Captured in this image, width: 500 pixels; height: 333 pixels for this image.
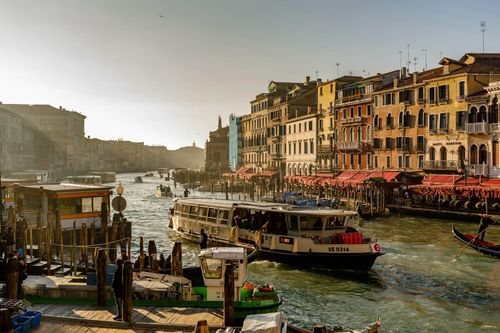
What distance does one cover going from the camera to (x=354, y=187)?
50.6 m

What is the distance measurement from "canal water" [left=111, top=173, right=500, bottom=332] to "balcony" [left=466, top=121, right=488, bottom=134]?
15.0 m

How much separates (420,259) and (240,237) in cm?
899

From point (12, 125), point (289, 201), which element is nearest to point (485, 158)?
A: point (289, 201)

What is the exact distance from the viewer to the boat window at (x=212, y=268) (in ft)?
46.4

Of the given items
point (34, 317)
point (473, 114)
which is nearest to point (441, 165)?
point (473, 114)

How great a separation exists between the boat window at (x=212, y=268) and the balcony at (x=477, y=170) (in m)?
33.3

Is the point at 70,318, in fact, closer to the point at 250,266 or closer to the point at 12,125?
the point at 250,266

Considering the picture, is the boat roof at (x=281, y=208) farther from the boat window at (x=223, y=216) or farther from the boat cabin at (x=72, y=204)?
the boat cabin at (x=72, y=204)

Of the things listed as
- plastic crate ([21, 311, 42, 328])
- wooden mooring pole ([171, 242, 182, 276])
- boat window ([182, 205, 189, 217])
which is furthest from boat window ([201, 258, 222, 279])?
boat window ([182, 205, 189, 217])

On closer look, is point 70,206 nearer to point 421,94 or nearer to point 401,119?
point 421,94

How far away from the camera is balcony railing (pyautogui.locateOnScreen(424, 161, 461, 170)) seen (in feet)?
145

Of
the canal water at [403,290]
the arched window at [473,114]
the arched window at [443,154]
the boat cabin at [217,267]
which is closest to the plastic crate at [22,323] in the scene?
the boat cabin at [217,267]

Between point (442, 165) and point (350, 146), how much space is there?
13232 mm

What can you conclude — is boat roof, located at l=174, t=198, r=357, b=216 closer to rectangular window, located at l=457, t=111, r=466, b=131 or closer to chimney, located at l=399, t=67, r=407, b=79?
rectangular window, located at l=457, t=111, r=466, b=131
